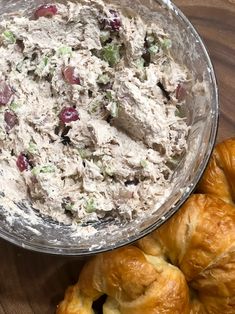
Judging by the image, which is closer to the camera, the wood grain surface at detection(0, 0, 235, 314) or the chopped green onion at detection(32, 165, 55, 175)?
the chopped green onion at detection(32, 165, 55, 175)

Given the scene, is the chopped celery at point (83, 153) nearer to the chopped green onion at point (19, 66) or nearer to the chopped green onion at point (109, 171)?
the chopped green onion at point (109, 171)

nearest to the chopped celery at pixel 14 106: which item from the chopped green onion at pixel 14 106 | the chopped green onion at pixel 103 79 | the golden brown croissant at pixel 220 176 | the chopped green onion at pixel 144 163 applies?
the chopped green onion at pixel 14 106

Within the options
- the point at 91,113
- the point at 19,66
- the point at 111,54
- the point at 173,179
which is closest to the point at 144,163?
the point at 173,179

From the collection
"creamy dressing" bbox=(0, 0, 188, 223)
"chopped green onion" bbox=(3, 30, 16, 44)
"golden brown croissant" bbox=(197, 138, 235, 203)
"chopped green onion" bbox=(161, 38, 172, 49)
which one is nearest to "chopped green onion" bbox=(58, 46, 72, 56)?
"creamy dressing" bbox=(0, 0, 188, 223)

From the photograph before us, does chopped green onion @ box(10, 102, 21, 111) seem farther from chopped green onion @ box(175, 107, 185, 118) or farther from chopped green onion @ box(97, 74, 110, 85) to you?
chopped green onion @ box(175, 107, 185, 118)

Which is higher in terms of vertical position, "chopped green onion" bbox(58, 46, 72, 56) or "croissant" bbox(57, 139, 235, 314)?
"chopped green onion" bbox(58, 46, 72, 56)

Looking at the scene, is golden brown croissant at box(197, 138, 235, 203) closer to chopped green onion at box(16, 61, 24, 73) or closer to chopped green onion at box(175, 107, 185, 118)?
chopped green onion at box(175, 107, 185, 118)
